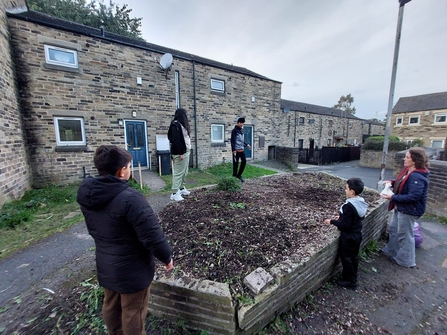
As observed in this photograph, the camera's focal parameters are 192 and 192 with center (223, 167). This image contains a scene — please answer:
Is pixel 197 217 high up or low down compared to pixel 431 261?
up

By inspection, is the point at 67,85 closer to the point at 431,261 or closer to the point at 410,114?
the point at 431,261

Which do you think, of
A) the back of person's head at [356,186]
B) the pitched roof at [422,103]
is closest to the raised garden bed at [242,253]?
the back of person's head at [356,186]

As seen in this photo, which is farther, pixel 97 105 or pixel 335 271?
pixel 97 105

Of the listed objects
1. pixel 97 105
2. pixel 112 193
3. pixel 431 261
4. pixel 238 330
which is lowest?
pixel 431 261

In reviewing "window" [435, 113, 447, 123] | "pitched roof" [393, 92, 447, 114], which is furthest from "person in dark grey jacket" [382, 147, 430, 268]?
"pitched roof" [393, 92, 447, 114]

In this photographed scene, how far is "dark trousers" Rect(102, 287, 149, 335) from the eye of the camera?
55.8 inches

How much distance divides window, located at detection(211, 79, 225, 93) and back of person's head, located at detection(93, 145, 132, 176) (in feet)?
34.1

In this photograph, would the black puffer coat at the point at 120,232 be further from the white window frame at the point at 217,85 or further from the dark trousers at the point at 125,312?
the white window frame at the point at 217,85

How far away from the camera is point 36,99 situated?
6559 mm

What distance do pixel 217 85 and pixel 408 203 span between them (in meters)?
10.3

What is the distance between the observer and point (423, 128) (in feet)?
68.4

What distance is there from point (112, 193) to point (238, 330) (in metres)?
1.56

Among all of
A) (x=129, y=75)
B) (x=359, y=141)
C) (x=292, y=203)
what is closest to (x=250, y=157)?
(x=129, y=75)

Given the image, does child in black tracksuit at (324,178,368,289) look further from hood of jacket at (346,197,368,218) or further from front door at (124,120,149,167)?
front door at (124,120,149,167)
